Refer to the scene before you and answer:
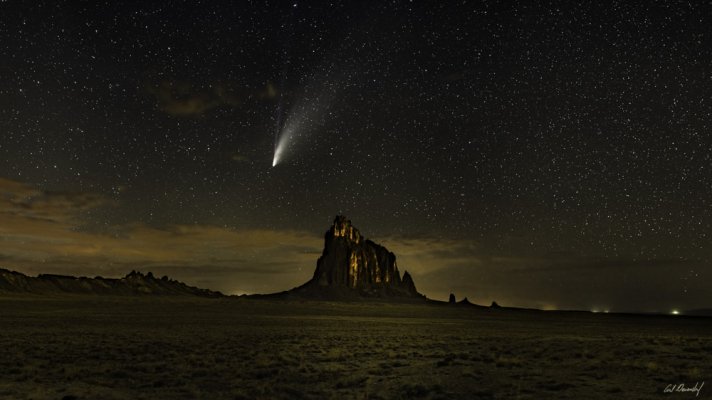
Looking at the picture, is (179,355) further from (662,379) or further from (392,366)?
(662,379)

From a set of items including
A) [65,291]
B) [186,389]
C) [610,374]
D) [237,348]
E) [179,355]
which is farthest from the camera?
[65,291]

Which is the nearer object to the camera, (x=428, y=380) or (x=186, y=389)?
(x=186, y=389)

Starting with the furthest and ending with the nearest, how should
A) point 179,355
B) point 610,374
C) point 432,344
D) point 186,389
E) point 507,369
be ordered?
1. point 432,344
2. point 179,355
3. point 507,369
4. point 610,374
5. point 186,389

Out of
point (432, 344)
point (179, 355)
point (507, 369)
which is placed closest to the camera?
point (507, 369)

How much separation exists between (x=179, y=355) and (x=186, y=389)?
29.6 feet

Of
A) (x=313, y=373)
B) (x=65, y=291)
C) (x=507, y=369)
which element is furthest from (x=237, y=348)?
(x=65, y=291)

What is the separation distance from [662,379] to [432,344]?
16.0 meters

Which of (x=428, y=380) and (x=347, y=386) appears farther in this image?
(x=428, y=380)

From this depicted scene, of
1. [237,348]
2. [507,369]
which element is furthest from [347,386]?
[237,348]

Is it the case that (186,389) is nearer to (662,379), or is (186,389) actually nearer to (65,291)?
(662,379)

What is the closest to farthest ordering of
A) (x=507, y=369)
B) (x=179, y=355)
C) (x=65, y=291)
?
(x=507, y=369), (x=179, y=355), (x=65, y=291)

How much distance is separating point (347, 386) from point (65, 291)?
211 m

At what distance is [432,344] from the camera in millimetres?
31703

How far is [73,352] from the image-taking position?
24453 millimetres
